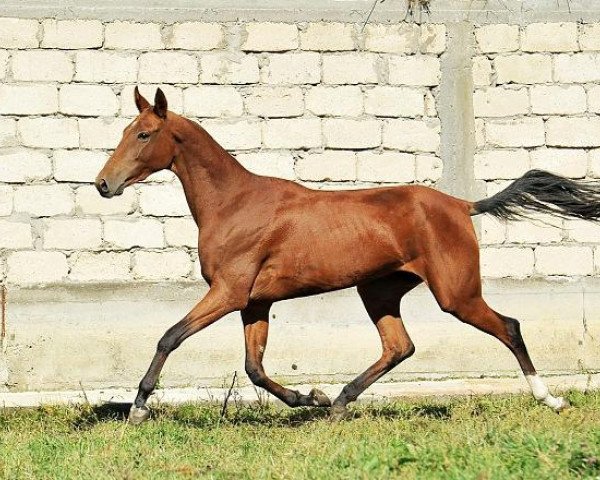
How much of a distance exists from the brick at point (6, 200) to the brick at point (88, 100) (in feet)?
2.45

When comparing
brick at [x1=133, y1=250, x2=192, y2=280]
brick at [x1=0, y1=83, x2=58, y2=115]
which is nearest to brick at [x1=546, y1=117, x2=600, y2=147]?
brick at [x1=133, y1=250, x2=192, y2=280]

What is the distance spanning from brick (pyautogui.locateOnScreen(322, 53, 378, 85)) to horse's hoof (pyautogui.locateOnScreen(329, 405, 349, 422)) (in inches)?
123

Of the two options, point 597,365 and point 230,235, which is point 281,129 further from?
point 597,365

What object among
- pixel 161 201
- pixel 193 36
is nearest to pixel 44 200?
pixel 161 201

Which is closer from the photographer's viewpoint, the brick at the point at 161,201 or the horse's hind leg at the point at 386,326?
the horse's hind leg at the point at 386,326

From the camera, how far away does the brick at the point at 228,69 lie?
9.79m

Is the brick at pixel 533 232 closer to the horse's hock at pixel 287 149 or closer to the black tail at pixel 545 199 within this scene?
the horse's hock at pixel 287 149

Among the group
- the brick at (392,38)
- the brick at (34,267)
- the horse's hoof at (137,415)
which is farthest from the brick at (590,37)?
the horse's hoof at (137,415)

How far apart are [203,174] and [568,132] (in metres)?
3.73

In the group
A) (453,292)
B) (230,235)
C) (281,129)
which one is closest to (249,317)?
(230,235)

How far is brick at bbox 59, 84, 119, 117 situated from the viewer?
9.66 metres

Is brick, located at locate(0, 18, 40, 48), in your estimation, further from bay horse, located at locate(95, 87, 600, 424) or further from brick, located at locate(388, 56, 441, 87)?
brick, located at locate(388, 56, 441, 87)

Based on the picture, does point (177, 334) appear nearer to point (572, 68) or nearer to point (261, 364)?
point (261, 364)

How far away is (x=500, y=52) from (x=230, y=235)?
11.8 feet
